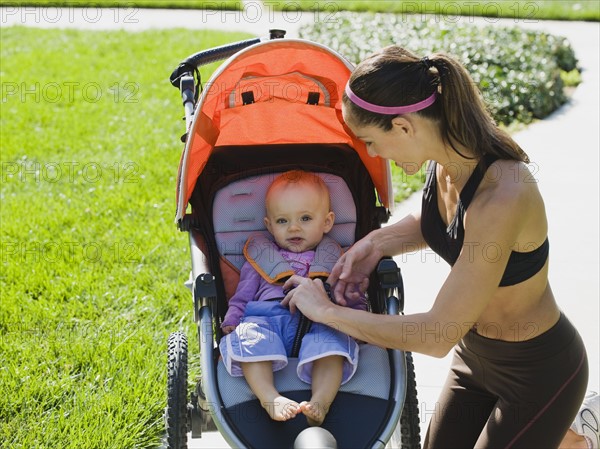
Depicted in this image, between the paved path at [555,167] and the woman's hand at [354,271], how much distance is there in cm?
75

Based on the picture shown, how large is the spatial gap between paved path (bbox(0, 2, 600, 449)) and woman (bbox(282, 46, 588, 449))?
87cm

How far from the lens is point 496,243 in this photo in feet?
8.37

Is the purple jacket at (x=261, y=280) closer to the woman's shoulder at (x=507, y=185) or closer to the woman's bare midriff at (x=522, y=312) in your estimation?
the woman's bare midriff at (x=522, y=312)

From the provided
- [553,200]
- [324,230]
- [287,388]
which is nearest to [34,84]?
[553,200]

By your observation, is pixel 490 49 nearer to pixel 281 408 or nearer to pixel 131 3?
pixel 131 3

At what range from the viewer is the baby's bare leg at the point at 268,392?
9.02ft

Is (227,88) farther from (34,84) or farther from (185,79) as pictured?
(34,84)

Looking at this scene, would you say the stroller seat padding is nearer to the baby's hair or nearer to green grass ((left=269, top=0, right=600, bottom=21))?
the baby's hair

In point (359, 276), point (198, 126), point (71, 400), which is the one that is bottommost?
point (71, 400)

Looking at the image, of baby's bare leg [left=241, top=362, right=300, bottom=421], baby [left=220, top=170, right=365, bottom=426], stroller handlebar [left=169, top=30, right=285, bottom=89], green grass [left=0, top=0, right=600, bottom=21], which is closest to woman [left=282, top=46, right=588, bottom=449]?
baby [left=220, top=170, right=365, bottom=426]

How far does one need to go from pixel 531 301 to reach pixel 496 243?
330mm

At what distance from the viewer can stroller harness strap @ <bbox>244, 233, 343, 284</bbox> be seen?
3.33 meters

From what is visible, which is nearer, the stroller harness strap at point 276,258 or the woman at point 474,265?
the woman at point 474,265

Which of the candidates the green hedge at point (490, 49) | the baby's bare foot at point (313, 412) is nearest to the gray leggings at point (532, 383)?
the baby's bare foot at point (313, 412)
